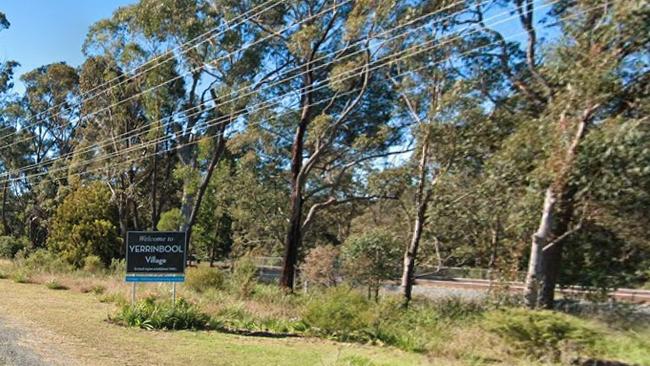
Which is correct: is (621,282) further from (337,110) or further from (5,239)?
(5,239)

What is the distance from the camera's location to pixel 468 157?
19.5m

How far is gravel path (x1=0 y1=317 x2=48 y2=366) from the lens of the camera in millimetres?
9190

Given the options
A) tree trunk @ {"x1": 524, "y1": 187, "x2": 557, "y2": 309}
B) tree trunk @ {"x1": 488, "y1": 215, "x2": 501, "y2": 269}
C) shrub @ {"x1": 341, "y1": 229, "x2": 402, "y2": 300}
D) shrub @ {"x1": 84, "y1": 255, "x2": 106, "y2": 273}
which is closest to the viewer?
tree trunk @ {"x1": 524, "y1": 187, "x2": 557, "y2": 309}

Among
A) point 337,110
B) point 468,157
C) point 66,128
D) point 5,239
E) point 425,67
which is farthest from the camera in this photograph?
point 66,128

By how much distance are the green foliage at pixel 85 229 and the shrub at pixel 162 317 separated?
2173 cm

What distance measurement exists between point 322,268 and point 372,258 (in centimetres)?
273

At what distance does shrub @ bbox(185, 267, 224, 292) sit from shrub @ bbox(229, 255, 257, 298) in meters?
1.12

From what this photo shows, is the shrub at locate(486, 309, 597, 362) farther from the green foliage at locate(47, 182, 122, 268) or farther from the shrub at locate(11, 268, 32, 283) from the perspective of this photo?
the green foliage at locate(47, 182, 122, 268)

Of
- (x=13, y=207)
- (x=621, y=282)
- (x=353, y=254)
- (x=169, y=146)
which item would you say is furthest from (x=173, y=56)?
(x=13, y=207)

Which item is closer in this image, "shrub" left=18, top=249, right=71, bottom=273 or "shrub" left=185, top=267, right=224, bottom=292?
"shrub" left=185, top=267, right=224, bottom=292

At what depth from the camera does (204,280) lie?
77.9 feet

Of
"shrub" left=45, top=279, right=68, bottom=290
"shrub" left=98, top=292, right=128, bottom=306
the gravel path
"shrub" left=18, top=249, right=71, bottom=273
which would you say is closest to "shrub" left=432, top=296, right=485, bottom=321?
"shrub" left=98, top=292, right=128, bottom=306

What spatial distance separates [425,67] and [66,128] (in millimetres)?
44052

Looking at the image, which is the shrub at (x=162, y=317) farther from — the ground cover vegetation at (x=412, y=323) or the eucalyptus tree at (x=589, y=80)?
the eucalyptus tree at (x=589, y=80)
